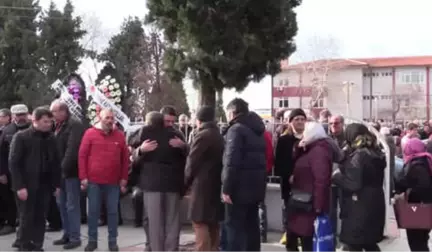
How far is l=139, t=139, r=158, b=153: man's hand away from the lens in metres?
6.94

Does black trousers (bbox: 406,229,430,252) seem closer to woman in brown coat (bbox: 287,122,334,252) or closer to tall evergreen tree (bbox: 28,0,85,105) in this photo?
woman in brown coat (bbox: 287,122,334,252)

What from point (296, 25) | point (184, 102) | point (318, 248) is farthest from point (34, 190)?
point (184, 102)

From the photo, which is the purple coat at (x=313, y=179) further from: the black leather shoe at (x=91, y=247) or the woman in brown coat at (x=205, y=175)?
the black leather shoe at (x=91, y=247)

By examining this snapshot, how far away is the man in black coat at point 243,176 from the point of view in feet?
21.0

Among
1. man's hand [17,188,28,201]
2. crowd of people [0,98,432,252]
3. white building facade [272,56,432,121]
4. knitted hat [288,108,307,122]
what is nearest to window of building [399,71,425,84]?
white building facade [272,56,432,121]

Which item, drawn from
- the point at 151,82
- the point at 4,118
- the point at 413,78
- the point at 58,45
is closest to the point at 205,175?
the point at 4,118

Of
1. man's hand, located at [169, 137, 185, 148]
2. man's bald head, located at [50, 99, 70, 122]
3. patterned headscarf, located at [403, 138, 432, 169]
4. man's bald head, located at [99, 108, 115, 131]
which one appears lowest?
patterned headscarf, located at [403, 138, 432, 169]

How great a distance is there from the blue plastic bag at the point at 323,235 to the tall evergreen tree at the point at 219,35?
509 centimetres

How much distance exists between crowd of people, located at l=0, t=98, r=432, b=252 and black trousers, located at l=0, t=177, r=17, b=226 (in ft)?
4.25

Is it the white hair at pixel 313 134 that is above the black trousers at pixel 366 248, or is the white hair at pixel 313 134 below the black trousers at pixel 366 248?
above

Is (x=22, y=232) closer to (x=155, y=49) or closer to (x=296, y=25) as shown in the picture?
(x=296, y=25)

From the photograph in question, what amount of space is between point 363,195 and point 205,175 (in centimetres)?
173

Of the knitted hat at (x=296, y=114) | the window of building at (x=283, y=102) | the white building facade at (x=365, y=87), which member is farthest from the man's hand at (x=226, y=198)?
the window of building at (x=283, y=102)

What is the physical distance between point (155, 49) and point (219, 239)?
34.6 m
